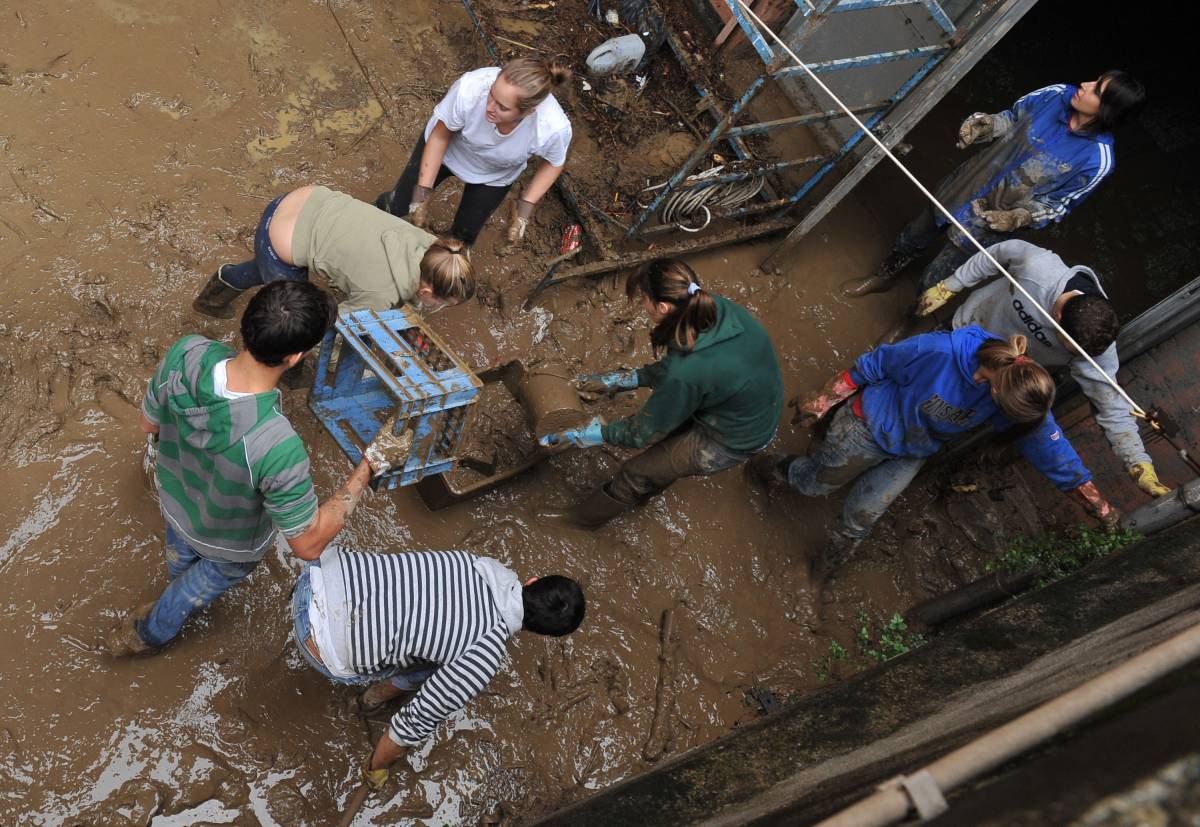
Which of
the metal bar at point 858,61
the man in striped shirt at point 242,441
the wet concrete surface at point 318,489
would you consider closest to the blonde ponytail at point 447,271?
the man in striped shirt at point 242,441

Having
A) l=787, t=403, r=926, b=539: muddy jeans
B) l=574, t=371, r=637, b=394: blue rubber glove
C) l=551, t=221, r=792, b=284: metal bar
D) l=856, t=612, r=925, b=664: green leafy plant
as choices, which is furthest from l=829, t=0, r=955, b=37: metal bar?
l=856, t=612, r=925, b=664: green leafy plant

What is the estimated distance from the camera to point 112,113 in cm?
444

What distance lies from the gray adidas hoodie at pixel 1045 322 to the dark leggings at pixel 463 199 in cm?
260

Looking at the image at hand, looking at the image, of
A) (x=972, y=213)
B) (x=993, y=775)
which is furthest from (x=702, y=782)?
(x=972, y=213)

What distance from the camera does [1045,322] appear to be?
4.11 m

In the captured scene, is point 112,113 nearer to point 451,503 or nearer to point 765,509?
point 451,503

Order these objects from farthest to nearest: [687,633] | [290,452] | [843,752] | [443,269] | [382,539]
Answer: [687,633] < [382,539] < [443,269] < [843,752] < [290,452]

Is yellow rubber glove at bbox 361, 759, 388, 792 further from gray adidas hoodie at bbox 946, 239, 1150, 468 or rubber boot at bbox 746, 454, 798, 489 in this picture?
gray adidas hoodie at bbox 946, 239, 1150, 468

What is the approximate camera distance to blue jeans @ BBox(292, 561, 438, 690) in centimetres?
282

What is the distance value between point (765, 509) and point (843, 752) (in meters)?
2.19

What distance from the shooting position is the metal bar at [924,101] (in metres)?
4.45

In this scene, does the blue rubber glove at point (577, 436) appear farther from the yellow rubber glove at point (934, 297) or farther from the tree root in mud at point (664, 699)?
the yellow rubber glove at point (934, 297)

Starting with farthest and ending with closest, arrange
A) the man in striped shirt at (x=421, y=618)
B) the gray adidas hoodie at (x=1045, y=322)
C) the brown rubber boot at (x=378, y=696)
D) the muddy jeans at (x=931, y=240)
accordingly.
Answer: the muddy jeans at (x=931, y=240)
the gray adidas hoodie at (x=1045, y=322)
the brown rubber boot at (x=378, y=696)
the man in striped shirt at (x=421, y=618)

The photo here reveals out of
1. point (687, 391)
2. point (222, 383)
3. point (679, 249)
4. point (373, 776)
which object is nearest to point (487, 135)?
point (687, 391)
